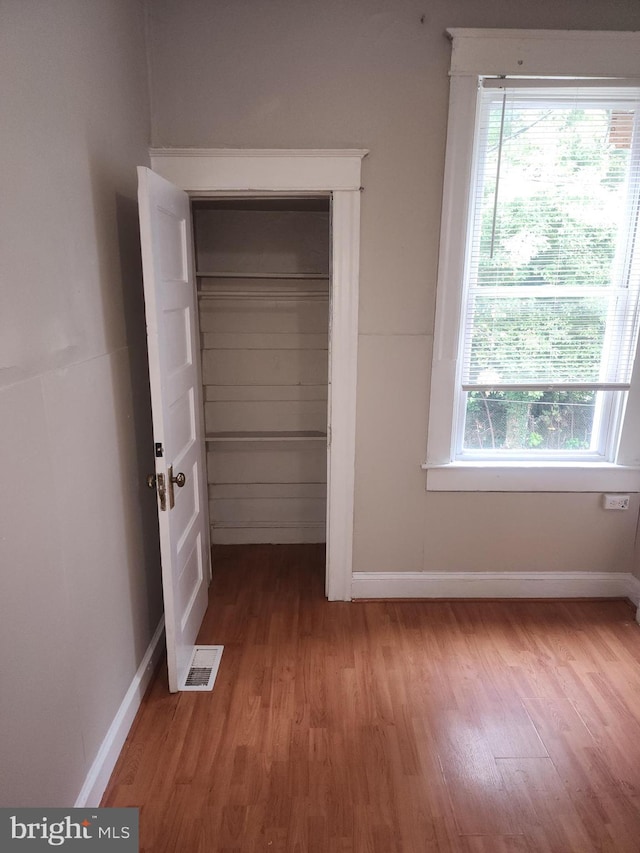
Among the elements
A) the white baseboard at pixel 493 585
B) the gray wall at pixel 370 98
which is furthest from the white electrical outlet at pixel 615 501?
the gray wall at pixel 370 98

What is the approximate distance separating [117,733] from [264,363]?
204 cm

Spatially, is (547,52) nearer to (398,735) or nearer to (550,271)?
(550,271)

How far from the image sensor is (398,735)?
1.94m

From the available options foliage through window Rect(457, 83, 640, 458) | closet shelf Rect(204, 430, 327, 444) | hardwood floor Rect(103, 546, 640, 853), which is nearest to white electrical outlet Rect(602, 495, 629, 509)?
foliage through window Rect(457, 83, 640, 458)

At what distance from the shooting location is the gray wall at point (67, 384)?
122cm

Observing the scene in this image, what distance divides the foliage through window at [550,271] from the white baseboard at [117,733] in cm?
176

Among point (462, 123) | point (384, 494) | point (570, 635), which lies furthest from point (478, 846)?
point (462, 123)

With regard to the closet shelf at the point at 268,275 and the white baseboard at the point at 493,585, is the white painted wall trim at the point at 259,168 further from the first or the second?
the white baseboard at the point at 493,585

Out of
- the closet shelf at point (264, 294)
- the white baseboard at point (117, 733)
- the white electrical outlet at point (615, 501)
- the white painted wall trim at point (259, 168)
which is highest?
the white painted wall trim at point (259, 168)

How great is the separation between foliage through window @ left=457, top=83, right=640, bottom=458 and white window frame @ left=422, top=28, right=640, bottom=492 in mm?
62

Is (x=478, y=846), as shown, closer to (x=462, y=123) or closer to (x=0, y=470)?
(x=0, y=470)

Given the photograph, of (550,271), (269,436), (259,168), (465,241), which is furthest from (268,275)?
(550,271)

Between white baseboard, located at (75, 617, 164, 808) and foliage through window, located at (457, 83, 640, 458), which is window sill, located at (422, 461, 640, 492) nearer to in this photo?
foliage through window, located at (457, 83, 640, 458)

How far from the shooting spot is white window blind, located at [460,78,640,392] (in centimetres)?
229
